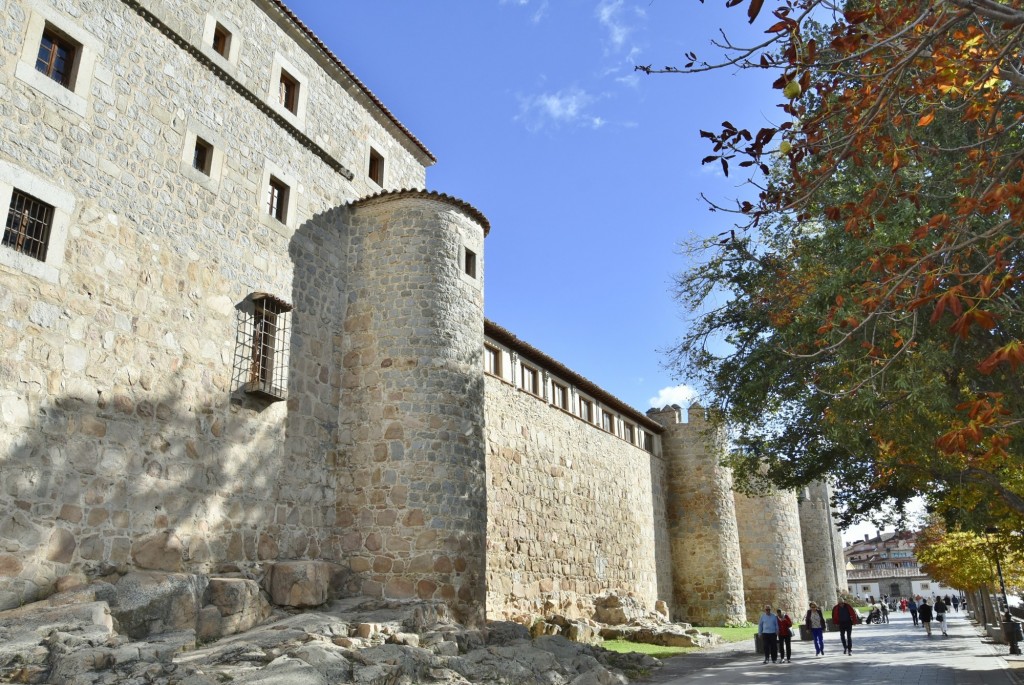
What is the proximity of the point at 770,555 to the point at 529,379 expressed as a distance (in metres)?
17.9

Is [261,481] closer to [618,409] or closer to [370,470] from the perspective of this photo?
[370,470]

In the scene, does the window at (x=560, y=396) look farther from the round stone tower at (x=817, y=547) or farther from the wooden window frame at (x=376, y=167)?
the round stone tower at (x=817, y=547)

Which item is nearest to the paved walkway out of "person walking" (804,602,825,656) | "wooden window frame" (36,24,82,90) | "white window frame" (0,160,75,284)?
"person walking" (804,602,825,656)

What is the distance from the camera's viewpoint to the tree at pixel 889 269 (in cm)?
521

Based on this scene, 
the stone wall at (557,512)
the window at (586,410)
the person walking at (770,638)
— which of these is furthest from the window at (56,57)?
the window at (586,410)

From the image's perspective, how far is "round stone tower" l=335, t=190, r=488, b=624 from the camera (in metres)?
12.8

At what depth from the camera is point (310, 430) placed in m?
13.0

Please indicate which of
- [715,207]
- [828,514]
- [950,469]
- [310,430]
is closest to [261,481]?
[310,430]

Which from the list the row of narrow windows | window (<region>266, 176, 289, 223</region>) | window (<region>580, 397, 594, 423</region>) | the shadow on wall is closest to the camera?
the shadow on wall

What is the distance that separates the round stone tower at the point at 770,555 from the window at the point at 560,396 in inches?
536

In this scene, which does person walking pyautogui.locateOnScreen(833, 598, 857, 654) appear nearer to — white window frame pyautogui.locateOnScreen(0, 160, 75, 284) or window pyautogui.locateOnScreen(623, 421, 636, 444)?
window pyautogui.locateOnScreen(623, 421, 636, 444)

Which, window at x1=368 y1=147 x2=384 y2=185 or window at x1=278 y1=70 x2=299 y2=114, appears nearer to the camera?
window at x1=278 y1=70 x2=299 y2=114

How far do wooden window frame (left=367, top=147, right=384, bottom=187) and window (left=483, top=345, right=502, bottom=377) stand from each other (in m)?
5.32

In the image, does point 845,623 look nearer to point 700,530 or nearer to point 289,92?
point 700,530
